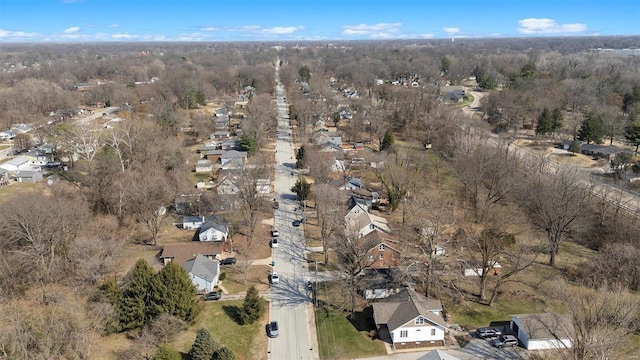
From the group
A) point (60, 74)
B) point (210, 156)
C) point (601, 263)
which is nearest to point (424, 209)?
point (601, 263)

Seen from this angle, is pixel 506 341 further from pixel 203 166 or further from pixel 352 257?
pixel 203 166

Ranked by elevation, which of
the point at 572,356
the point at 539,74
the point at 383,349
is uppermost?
the point at 539,74

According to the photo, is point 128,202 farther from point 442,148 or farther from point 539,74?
point 539,74

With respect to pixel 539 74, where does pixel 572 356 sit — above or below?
below

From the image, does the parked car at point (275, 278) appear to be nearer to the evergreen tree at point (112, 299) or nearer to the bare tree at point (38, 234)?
the evergreen tree at point (112, 299)

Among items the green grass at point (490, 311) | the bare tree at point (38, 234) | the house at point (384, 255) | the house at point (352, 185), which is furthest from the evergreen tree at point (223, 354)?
the house at point (352, 185)

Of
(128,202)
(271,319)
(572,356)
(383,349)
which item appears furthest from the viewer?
(128,202)

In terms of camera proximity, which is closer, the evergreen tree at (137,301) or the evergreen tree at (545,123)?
the evergreen tree at (137,301)
